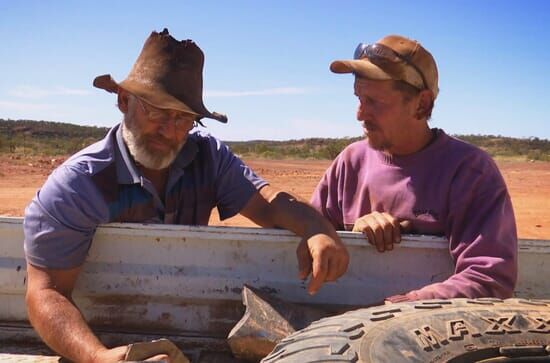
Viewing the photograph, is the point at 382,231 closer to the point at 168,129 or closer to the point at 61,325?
the point at 168,129

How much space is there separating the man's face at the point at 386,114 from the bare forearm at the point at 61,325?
5.61 feet

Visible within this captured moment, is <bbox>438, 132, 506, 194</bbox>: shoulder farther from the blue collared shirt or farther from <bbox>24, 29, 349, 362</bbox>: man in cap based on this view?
the blue collared shirt

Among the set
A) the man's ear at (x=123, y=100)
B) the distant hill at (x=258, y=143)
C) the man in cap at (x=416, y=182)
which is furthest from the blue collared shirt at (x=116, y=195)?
the distant hill at (x=258, y=143)

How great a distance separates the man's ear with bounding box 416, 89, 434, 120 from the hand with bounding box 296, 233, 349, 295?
0.86 m

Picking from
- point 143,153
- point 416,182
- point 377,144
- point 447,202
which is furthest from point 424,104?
point 143,153

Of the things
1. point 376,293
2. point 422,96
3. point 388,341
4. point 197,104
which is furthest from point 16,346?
point 422,96

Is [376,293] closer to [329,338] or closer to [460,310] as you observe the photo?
[460,310]

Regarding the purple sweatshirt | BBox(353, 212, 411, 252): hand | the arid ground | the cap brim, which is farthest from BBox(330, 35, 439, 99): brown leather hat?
the arid ground

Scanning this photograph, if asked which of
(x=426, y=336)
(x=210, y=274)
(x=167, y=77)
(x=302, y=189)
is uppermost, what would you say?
(x=167, y=77)

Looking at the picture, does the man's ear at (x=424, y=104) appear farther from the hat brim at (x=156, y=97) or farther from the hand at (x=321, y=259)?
the hat brim at (x=156, y=97)

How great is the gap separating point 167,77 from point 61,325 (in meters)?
1.36

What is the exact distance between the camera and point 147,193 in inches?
129

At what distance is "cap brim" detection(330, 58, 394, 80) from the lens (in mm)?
3268

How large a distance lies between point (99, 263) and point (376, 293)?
1330mm
